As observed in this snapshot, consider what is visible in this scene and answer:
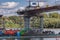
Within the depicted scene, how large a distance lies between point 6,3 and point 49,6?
0.60 m

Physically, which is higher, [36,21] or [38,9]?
[38,9]

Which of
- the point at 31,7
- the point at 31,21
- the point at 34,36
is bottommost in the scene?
the point at 34,36

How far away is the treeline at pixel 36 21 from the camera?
122 inches

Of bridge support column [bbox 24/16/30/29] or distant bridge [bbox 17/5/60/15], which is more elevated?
distant bridge [bbox 17/5/60/15]

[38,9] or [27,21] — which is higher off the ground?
[38,9]

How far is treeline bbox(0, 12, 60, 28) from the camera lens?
3088 millimetres

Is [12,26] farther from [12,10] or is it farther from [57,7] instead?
[57,7]

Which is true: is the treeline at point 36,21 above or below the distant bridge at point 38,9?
below

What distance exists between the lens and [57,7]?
3168 millimetres

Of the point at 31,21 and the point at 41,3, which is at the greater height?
the point at 41,3

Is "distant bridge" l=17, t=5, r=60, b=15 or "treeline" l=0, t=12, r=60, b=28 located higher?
"distant bridge" l=17, t=5, r=60, b=15

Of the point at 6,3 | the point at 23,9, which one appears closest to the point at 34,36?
the point at 23,9

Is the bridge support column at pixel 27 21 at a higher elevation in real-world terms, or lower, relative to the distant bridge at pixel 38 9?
lower

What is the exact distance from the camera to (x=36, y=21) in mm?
3180
